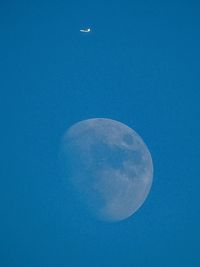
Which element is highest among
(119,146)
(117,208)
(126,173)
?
(119,146)

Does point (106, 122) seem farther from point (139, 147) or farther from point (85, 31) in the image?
point (85, 31)

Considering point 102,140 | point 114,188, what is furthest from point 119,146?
point 114,188

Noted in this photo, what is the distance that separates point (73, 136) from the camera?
7.52 m

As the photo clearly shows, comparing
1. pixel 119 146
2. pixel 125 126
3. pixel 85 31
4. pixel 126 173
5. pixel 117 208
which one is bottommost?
pixel 117 208

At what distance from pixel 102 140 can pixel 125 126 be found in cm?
68

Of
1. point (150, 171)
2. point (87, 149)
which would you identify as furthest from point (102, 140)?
point (150, 171)

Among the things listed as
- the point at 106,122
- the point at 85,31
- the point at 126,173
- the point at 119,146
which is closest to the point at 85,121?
the point at 106,122

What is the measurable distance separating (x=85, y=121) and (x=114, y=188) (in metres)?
1.66

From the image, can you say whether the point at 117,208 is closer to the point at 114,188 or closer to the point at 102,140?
the point at 114,188

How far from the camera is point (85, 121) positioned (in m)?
7.75

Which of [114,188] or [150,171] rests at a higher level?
[150,171]

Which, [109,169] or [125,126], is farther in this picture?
Result: [125,126]

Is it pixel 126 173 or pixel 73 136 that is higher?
pixel 73 136

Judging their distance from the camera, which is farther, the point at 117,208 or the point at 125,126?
the point at 125,126
